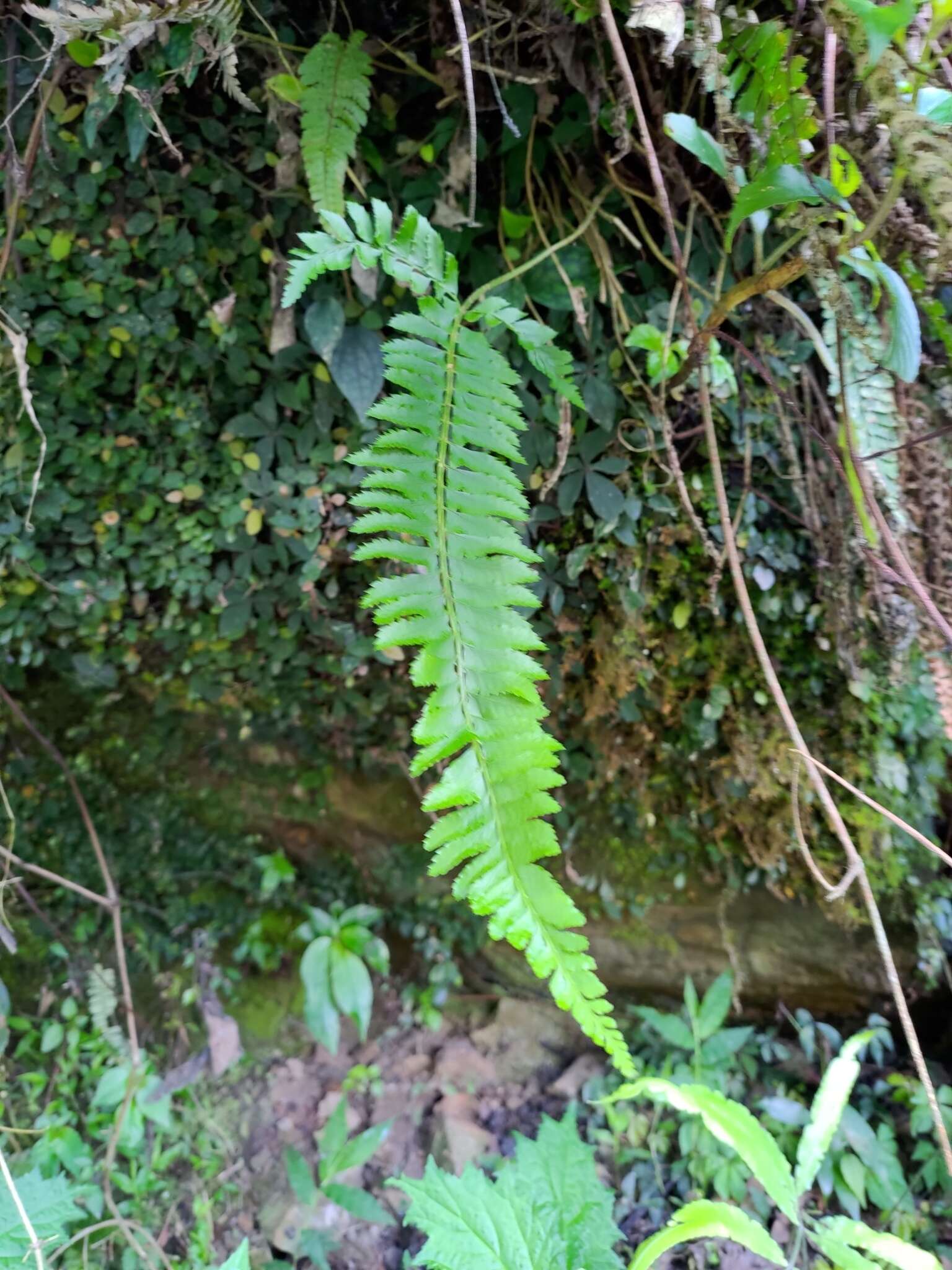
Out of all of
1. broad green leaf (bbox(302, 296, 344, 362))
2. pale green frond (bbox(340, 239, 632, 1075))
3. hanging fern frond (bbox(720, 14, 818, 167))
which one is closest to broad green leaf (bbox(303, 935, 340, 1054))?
pale green frond (bbox(340, 239, 632, 1075))

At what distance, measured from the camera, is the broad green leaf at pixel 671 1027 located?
5.47 feet

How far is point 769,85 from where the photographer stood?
31.5 inches

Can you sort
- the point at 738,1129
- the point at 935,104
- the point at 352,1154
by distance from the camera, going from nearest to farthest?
1. the point at 935,104
2. the point at 738,1129
3. the point at 352,1154

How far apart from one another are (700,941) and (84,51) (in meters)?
2.11

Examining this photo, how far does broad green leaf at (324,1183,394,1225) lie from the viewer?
4.90 ft

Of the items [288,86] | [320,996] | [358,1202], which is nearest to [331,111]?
[288,86]

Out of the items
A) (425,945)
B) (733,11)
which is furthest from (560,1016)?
(733,11)

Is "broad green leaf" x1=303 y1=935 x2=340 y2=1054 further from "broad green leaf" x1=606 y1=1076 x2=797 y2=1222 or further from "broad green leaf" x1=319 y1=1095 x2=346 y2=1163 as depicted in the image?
"broad green leaf" x1=606 y1=1076 x2=797 y2=1222

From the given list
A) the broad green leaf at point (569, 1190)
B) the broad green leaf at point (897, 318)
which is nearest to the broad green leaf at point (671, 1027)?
the broad green leaf at point (569, 1190)

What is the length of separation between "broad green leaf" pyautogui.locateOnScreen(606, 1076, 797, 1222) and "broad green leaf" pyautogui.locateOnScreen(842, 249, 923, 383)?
1173 millimetres

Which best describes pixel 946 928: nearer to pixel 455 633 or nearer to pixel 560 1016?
pixel 560 1016

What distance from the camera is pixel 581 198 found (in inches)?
44.8

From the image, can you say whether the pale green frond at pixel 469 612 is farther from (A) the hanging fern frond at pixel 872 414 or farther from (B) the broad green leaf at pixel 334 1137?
(B) the broad green leaf at pixel 334 1137

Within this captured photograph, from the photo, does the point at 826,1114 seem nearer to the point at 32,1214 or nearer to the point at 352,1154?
the point at 352,1154
